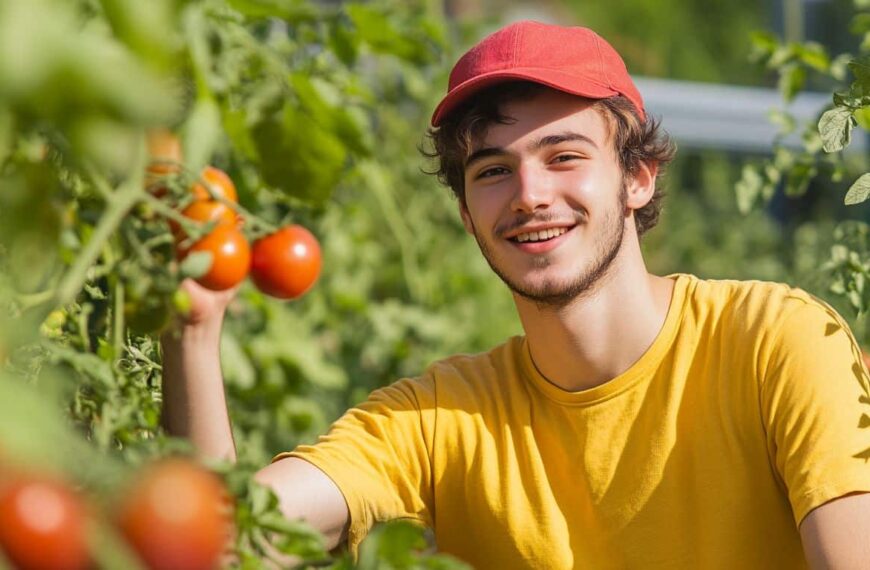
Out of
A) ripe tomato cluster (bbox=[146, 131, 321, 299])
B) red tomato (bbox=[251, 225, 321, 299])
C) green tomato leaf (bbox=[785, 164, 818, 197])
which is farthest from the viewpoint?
green tomato leaf (bbox=[785, 164, 818, 197])

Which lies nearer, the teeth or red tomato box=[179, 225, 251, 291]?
red tomato box=[179, 225, 251, 291]

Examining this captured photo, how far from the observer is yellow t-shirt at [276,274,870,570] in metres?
1.51

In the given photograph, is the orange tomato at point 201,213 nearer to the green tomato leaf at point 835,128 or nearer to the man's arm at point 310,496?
the man's arm at point 310,496

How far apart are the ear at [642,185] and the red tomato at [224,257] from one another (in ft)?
2.74

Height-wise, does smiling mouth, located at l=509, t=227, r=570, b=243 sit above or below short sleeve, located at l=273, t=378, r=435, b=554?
above

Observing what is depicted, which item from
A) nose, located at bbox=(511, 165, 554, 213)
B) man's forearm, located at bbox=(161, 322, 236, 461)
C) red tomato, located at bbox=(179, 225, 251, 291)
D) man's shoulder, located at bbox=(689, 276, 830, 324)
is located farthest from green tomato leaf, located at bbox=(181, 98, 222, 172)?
man's shoulder, located at bbox=(689, 276, 830, 324)

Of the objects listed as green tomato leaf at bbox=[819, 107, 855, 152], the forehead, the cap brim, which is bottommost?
green tomato leaf at bbox=[819, 107, 855, 152]

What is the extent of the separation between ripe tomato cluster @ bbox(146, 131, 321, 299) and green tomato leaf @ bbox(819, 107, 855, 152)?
0.51 m

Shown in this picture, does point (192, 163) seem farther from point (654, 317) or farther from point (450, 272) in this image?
point (450, 272)

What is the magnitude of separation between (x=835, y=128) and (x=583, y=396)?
1.68ft

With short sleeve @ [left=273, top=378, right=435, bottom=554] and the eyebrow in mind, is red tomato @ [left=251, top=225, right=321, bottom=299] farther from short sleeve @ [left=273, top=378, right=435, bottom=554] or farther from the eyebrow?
the eyebrow

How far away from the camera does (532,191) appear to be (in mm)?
1650

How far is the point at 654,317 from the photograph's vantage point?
1.71 meters

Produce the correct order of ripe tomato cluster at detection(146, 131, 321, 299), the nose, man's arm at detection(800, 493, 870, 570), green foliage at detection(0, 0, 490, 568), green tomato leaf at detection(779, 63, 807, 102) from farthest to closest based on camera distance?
green tomato leaf at detection(779, 63, 807, 102) < the nose < man's arm at detection(800, 493, 870, 570) < ripe tomato cluster at detection(146, 131, 321, 299) < green foliage at detection(0, 0, 490, 568)
